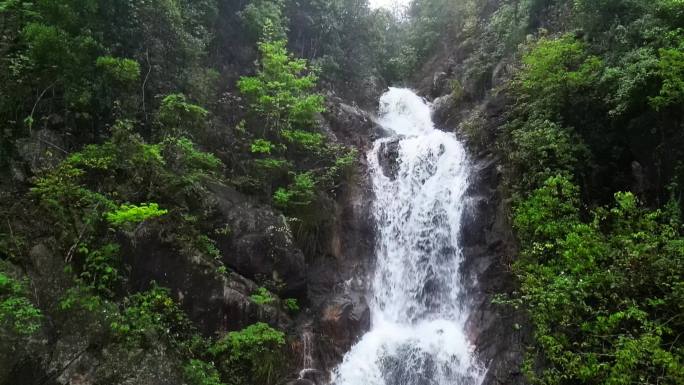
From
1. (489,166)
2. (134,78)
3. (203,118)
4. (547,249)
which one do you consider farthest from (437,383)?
(134,78)

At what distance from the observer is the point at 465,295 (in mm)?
11656

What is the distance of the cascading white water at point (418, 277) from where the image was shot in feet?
34.1

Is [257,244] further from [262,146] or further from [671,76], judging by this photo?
[671,76]

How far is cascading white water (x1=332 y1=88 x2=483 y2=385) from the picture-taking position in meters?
10.4

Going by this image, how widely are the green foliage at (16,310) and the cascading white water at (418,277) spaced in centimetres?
617

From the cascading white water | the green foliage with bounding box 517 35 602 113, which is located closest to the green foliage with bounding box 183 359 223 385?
the cascading white water

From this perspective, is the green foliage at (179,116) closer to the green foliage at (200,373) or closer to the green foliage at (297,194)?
the green foliage at (297,194)

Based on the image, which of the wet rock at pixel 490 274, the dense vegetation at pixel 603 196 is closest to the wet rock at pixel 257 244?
the wet rock at pixel 490 274

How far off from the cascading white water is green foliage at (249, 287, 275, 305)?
2.32 metres

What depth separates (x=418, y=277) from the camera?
12312 mm

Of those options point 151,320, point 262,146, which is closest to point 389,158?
point 262,146

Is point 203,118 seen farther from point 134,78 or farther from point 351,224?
point 351,224

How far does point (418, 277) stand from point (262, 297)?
4.53 meters

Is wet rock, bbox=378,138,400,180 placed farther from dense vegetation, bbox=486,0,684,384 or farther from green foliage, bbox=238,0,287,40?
green foliage, bbox=238,0,287,40
